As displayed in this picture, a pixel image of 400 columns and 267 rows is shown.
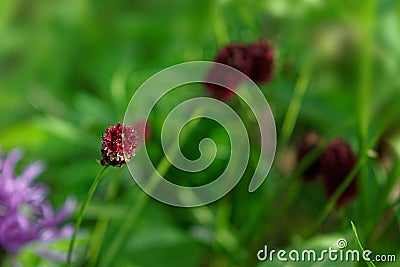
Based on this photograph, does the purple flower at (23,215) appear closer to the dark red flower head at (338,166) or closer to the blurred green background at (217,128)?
the blurred green background at (217,128)

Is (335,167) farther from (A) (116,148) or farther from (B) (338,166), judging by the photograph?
(A) (116,148)

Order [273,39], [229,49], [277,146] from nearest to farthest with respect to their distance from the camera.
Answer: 1. [229,49]
2. [277,146]
3. [273,39]

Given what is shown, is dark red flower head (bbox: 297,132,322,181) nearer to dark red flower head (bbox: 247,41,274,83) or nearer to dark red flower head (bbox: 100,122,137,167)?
dark red flower head (bbox: 247,41,274,83)

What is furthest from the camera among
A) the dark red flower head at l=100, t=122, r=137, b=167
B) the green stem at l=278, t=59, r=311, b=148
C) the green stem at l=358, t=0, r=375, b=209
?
the green stem at l=278, t=59, r=311, b=148

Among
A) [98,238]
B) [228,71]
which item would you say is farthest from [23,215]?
[228,71]

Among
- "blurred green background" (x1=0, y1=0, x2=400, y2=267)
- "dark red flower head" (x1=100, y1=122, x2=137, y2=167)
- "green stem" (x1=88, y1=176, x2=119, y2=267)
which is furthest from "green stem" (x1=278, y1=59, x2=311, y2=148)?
"dark red flower head" (x1=100, y1=122, x2=137, y2=167)

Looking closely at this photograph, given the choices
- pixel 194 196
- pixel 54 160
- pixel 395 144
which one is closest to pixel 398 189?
pixel 395 144

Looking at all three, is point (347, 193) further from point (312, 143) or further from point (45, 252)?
point (45, 252)
